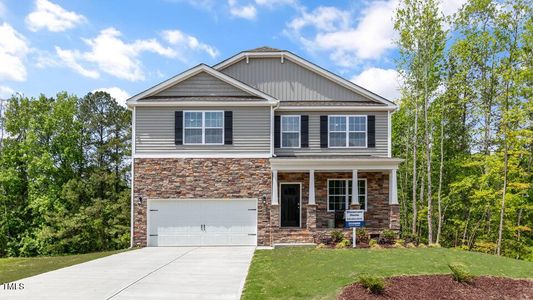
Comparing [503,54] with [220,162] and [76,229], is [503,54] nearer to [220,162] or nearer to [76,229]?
[220,162]

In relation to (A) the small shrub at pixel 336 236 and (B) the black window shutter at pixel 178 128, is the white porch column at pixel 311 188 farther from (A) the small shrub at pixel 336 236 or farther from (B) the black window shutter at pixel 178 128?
(B) the black window shutter at pixel 178 128

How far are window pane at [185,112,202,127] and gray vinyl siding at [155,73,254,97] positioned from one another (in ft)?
3.06

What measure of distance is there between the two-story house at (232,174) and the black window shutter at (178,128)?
41mm

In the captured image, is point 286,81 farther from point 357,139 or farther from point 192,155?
point 192,155

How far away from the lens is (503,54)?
2138cm

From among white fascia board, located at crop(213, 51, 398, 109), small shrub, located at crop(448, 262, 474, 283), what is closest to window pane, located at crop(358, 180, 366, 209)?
white fascia board, located at crop(213, 51, 398, 109)

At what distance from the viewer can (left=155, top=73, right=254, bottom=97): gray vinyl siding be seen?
18.1m

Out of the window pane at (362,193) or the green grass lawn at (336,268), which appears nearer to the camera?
the green grass lawn at (336,268)

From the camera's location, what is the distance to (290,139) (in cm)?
1877

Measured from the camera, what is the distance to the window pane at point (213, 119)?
58.4 feet

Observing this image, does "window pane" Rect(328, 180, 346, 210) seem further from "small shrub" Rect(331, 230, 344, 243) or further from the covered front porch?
"small shrub" Rect(331, 230, 344, 243)

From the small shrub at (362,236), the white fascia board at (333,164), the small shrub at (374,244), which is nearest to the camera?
the small shrub at (374,244)

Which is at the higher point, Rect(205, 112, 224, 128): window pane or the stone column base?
Rect(205, 112, 224, 128): window pane

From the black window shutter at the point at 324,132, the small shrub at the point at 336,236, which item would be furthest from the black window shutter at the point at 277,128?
the small shrub at the point at 336,236
